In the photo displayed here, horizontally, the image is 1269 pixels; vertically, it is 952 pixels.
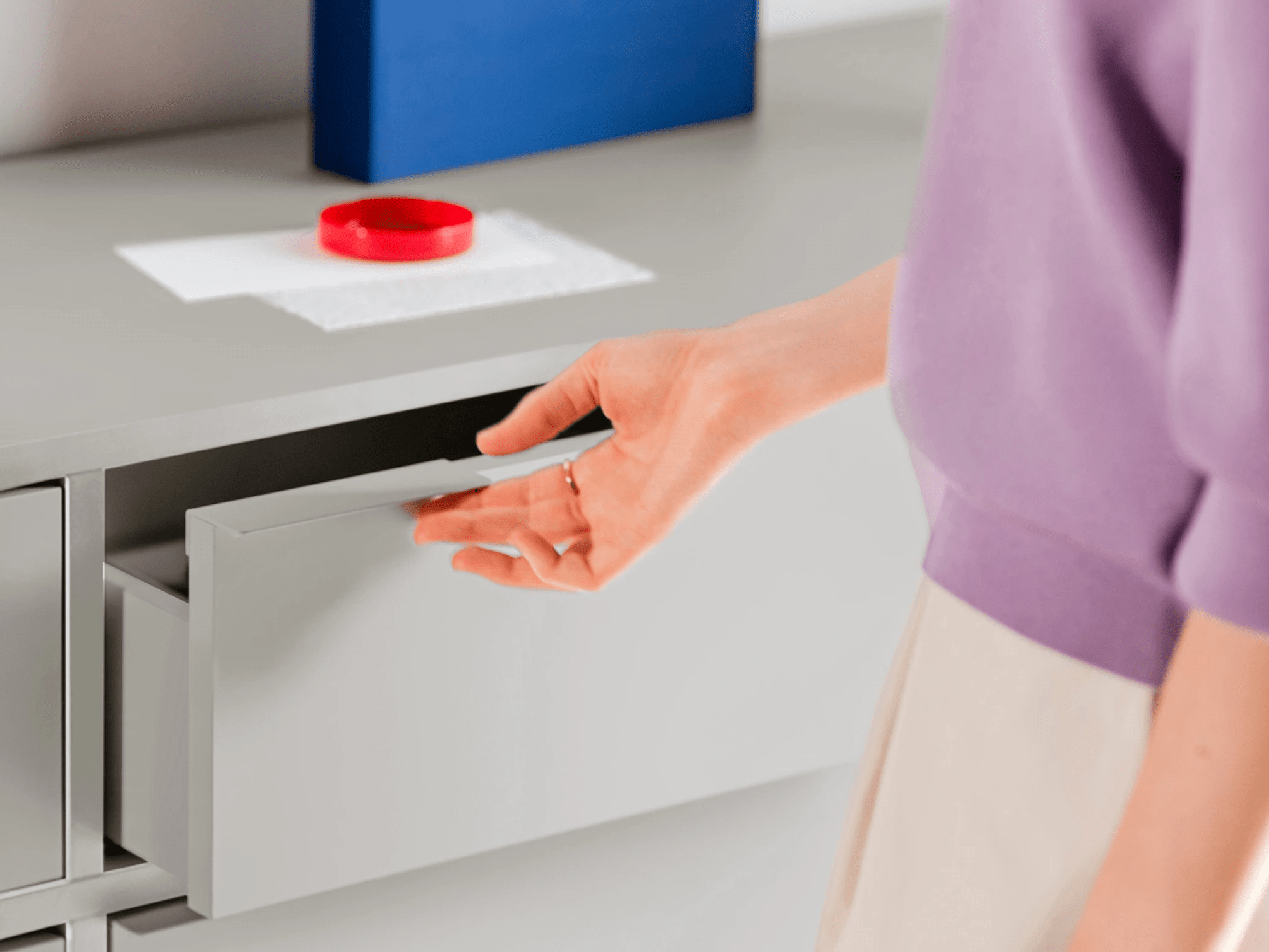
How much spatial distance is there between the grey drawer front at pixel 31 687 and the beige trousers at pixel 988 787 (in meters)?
0.35

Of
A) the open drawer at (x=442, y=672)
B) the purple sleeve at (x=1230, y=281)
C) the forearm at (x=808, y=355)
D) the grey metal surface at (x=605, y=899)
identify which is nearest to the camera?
the purple sleeve at (x=1230, y=281)

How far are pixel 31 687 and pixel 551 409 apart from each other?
0.77ft

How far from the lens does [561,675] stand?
80 cm

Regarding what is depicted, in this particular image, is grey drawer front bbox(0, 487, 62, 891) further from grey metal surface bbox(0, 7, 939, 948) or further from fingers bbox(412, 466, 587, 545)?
fingers bbox(412, 466, 587, 545)

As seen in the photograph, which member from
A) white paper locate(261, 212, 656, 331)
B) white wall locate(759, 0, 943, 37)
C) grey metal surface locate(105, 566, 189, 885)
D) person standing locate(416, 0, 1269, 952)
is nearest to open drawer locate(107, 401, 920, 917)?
grey metal surface locate(105, 566, 189, 885)

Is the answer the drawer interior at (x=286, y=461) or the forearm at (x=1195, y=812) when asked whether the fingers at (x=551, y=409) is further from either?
the forearm at (x=1195, y=812)

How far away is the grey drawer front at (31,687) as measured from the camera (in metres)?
0.69

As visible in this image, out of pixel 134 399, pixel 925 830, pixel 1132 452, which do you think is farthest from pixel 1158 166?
pixel 134 399

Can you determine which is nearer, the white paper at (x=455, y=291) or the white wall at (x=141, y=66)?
the white paper at (x=455, y=291)

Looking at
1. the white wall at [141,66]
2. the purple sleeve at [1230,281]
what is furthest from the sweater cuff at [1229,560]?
the white wall at [141,66]

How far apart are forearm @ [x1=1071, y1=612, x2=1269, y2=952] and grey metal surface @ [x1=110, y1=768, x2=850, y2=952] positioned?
47 centimetres

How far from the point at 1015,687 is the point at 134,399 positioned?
406mm

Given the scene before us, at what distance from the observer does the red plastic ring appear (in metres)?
0.93

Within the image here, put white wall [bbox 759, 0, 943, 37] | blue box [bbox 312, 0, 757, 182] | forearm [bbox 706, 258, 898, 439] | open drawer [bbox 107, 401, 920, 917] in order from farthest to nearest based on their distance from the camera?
white wall [bbox 759, 0, 943, 37], blue box [bbox 312, 0, 757, 182], open drawer [bbox 107, 401, 920, 917], forearm [bbox 706, 258, 898, 439]
